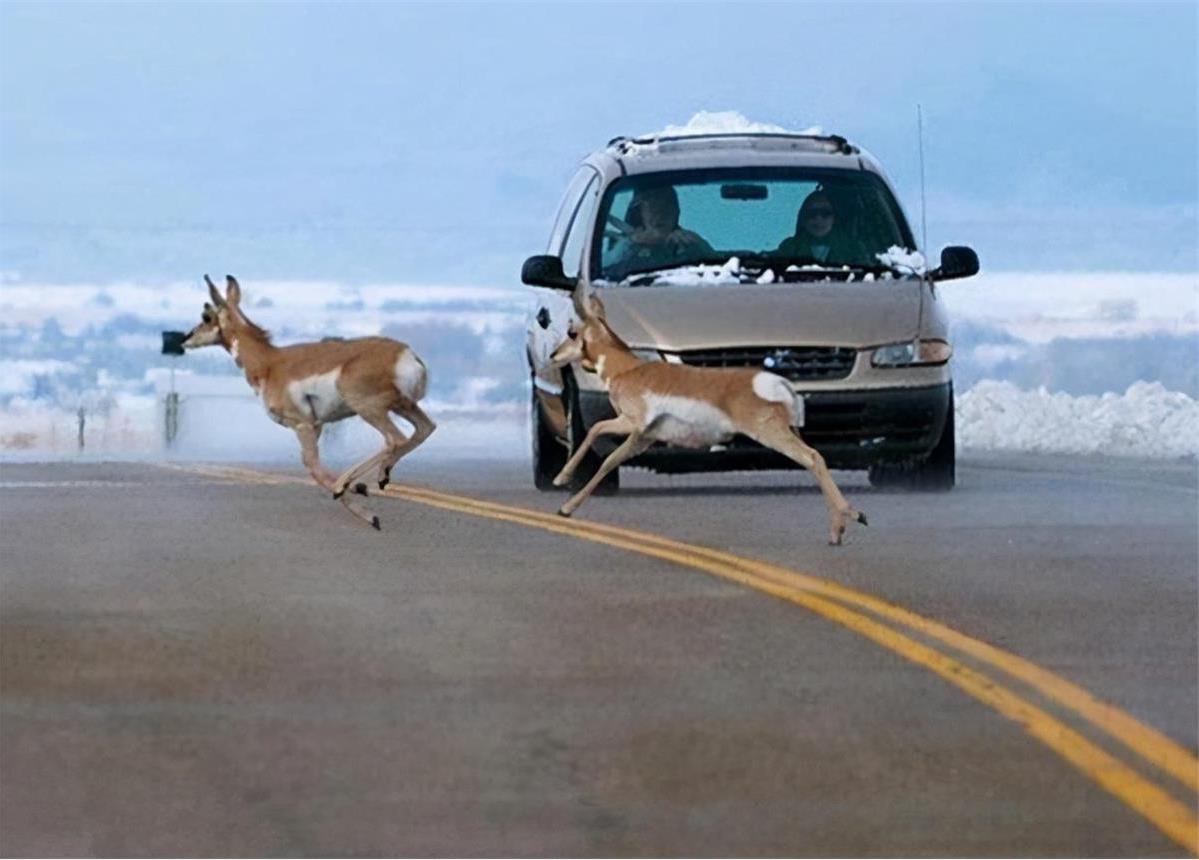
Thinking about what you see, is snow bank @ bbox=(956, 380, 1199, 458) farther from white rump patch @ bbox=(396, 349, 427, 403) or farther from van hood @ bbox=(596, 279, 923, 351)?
white rump patch @ bbox=(396, 349, 427, 403)

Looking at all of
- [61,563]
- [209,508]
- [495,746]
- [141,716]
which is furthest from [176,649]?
[209,508]

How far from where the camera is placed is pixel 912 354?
20.0 meters

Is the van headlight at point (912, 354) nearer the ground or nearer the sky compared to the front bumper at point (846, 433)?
nearer the sky

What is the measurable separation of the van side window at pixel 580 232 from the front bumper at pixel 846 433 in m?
1.67

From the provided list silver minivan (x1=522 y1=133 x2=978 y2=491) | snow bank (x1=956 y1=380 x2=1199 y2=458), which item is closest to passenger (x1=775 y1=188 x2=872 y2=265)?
silver minivan (x1=522 y1=133 x2=978 y2=491)

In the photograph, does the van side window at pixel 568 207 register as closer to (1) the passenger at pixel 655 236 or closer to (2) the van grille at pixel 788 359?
(1) the passenger at pixel 655 236

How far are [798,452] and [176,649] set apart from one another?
6.35 meters

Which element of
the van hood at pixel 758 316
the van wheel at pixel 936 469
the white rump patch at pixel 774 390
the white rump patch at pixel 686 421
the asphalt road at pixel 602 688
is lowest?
the asphalt road at pixel 602 688

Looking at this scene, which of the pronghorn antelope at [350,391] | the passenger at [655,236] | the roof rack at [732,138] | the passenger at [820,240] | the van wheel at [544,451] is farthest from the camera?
the roof rack at [732,138]

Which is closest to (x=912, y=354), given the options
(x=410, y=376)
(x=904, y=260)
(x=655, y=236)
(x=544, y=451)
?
(x=904, y=260)

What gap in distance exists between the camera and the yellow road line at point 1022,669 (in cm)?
887

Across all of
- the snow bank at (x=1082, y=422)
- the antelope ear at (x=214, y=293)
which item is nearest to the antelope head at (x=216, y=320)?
the antelope ear at (x=214, y=293)

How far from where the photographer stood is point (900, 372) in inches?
782

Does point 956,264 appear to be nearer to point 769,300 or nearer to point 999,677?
point 769,300
